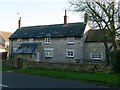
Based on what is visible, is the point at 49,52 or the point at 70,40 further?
the point at 49,52

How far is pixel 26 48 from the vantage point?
58875mm

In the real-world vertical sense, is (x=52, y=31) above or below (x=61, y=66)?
above

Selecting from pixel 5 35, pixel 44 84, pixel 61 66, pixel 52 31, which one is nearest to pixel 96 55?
pixel 52 31

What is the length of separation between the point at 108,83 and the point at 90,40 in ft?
96.6

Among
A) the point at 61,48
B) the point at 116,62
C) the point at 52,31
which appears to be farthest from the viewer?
the point at 52,31

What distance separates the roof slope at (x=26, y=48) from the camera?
57278 mm

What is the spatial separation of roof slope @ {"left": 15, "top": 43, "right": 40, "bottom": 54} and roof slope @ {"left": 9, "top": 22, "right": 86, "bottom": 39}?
2.19 m

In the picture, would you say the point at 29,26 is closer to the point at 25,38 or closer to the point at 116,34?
the point at 25,38

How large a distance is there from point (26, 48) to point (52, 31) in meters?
6.75

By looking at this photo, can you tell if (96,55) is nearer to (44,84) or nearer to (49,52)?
(49,52)

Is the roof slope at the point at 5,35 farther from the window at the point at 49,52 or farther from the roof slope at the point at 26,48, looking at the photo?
the window at the point at 49,52

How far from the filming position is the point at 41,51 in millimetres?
58969

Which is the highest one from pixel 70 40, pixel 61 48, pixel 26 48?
pixel 70 40

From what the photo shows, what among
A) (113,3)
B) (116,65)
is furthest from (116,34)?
(116,65)
